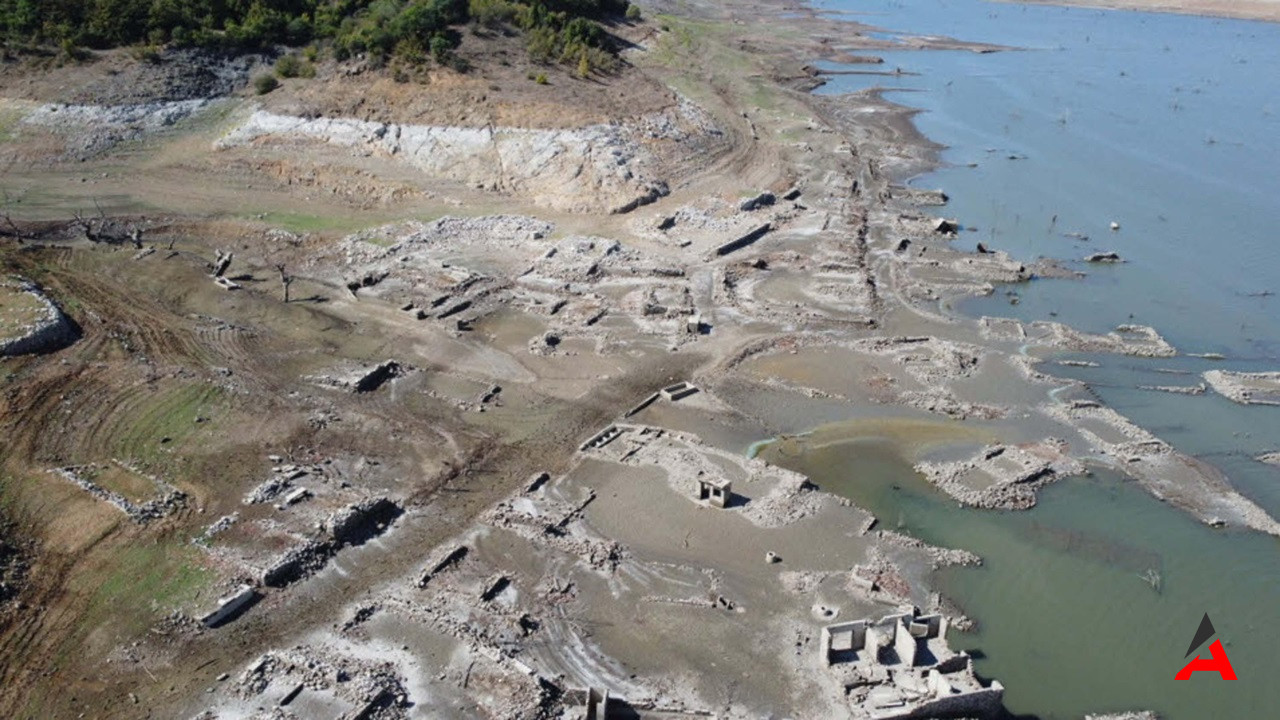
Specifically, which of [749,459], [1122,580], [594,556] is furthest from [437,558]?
[1122,580]

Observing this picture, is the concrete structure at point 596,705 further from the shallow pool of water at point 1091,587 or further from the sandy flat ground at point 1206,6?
the sandy flat ground at point 1206,6

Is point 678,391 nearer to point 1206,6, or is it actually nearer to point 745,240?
point 745,240

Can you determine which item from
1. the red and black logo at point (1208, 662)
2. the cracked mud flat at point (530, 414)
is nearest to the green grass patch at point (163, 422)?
the cracked mud flat at point (530, 414)

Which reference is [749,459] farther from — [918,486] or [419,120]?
[419,120]

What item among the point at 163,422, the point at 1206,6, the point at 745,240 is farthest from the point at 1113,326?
the point at 1206,6

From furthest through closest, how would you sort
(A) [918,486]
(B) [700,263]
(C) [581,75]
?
(C) [581,75], (B) [700,263], (A) [918,486]

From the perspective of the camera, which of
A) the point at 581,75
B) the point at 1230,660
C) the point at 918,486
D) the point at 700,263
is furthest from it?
the point at 581,75
